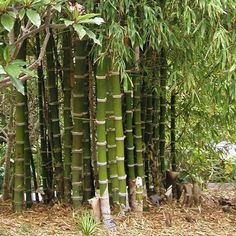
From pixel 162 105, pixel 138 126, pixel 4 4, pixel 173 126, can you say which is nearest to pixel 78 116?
pixel 138 126

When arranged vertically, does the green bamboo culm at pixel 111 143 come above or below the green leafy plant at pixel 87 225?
above

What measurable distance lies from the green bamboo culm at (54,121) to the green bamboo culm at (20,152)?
0.20 meters

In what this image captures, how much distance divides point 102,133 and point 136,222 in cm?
60

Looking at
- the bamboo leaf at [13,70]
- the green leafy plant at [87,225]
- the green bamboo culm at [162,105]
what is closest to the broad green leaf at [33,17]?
the bamboo leaf at [13,70]

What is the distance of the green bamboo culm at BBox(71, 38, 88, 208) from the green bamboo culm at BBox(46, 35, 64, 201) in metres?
0.25

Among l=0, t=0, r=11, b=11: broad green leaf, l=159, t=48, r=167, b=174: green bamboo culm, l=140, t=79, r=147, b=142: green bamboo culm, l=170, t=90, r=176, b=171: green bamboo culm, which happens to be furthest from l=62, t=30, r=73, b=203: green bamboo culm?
l=0, t=0, r=11, b=11: broad green leaf

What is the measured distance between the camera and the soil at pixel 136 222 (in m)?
3.08

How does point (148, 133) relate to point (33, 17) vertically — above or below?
below

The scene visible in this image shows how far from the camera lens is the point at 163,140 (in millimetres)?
3971

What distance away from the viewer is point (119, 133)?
3.18 meters

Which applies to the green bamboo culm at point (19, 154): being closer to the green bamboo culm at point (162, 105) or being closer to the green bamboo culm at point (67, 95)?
the green bamboo culm at point (67, 95)

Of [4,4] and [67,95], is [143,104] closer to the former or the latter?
[67,95]

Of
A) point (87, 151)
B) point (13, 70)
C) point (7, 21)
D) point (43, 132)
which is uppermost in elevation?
point (7, 21)

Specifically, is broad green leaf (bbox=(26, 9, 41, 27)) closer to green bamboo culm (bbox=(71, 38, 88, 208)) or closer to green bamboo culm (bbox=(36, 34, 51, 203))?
green bamboo culm (bbox=(71, 38, 88, 208))
